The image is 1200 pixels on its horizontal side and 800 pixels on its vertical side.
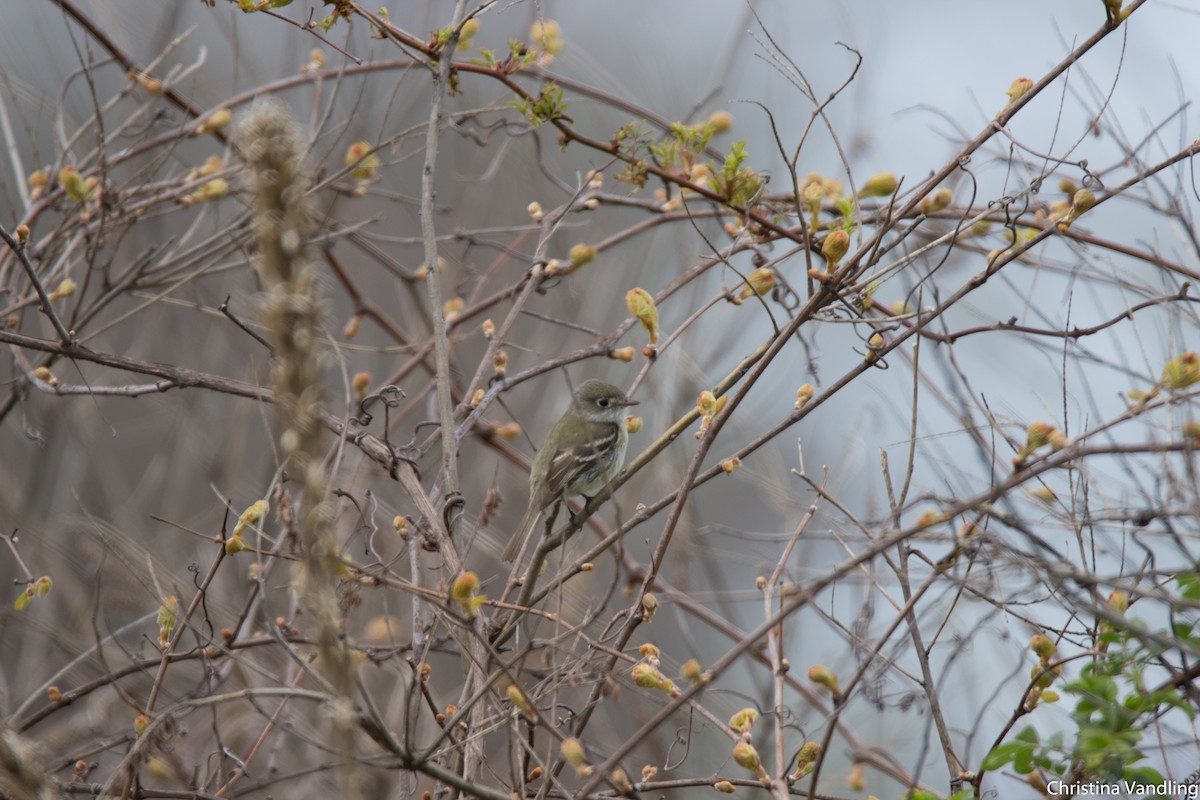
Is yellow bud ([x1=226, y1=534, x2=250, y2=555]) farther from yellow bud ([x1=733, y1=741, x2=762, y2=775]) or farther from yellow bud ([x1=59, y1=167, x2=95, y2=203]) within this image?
yellow bud ([x1=59, y1=167, x2=95, y2=203])

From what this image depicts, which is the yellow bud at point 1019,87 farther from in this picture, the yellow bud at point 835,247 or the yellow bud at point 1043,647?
the yellow bud at point 1043,647

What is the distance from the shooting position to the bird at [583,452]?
→ 17.6 feet

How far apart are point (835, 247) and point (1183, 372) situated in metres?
0.88

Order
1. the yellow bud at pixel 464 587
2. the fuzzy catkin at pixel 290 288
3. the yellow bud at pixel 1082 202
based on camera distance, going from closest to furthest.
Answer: the fuzzy catkin at pixel 290 288 → the yellow bud at pixel 464 587 → the yellow bud at pixel 1082 202

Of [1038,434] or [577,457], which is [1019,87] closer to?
[1038,434]

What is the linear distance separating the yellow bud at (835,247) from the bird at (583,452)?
2.42 m

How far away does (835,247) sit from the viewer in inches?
111

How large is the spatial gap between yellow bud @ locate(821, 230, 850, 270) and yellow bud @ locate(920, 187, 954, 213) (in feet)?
2.24

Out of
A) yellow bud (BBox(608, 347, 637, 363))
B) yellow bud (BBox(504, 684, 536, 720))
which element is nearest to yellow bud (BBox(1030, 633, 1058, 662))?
yellow bud (BBox(504, 684, 536, 720))

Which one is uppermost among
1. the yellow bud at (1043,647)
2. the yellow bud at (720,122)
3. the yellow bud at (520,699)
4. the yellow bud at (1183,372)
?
the yellow bud at (720,122)

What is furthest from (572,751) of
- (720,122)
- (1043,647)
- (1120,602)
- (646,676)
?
(720,122)

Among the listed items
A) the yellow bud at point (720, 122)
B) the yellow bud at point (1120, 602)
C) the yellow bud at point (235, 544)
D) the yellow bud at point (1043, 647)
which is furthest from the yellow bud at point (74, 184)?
the yellow bud at point (1120, 602)

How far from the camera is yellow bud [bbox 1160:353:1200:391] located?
2459mm

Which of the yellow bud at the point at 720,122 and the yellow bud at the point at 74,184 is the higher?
the yellow bud at the point at 720,122
